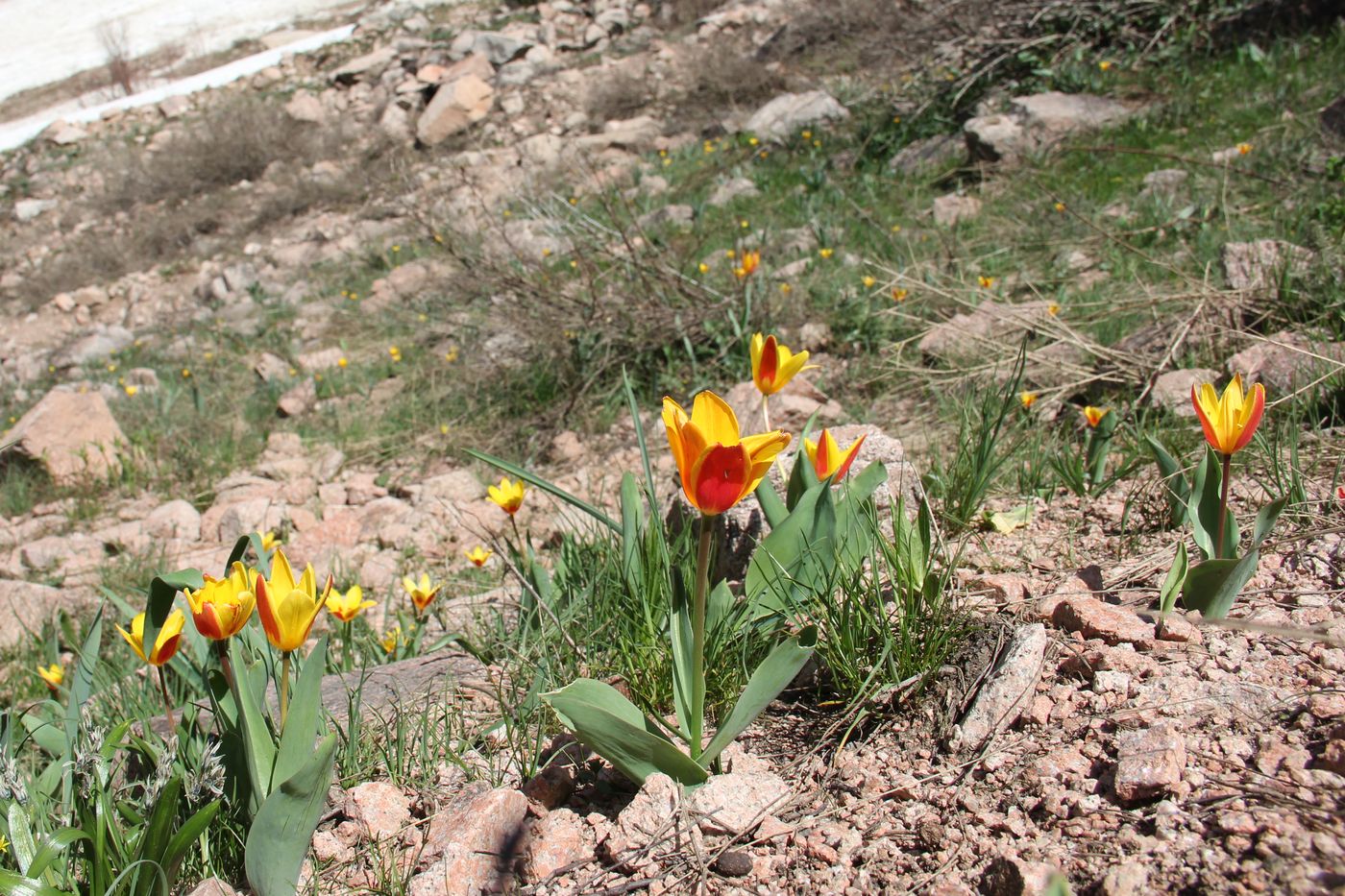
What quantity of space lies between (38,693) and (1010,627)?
2.62 meters

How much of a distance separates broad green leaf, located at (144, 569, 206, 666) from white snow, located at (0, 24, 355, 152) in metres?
15.8

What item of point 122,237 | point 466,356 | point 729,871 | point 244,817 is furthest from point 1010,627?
point 122,237

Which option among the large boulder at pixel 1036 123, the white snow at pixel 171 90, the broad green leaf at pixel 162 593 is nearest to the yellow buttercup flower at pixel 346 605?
the broad green leaf at pixel 162 593

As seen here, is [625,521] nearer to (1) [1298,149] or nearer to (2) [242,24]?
(1) [1298,149]

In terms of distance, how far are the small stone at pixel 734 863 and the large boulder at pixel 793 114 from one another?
266 inches

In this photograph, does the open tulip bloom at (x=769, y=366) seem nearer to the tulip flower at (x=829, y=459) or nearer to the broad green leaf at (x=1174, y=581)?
the tulip flower at (x=829, y=459)

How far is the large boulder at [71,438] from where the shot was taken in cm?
457

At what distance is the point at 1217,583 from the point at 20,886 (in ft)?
5.96

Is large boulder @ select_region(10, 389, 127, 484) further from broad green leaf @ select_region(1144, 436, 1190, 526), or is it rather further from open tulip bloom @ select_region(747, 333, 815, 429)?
broad green leaf @ select_region(1144, 436, 1190, 526)

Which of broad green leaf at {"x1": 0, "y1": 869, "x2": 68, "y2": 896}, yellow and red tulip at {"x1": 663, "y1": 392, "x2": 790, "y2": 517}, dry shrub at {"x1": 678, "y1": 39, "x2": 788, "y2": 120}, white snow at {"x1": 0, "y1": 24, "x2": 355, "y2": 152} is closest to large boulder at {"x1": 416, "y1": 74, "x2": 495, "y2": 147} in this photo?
dry shrub at {"x1": 678, "y1": 39, "x2": 788, "y2": 120}

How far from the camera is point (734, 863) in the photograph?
134cm

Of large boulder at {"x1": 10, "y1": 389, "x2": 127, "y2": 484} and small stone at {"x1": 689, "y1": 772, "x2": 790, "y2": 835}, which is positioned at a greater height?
small stone at {"x1": 689, "y1": 772, "x2": 790, "y2": 835}

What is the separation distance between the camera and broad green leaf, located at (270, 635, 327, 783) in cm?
139

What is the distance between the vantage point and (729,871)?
133cm
